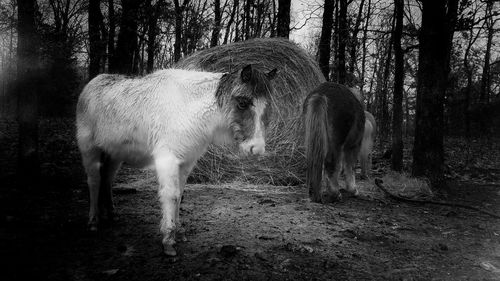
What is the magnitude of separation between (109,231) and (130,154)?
2.74 ft

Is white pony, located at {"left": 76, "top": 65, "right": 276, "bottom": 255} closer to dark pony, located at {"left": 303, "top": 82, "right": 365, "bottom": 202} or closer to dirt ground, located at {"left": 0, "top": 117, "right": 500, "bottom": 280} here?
dirt ground, located at {"left": 0, "top": 117, "right": 500, "bottom": 280}

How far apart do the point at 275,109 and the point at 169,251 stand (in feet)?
11.9

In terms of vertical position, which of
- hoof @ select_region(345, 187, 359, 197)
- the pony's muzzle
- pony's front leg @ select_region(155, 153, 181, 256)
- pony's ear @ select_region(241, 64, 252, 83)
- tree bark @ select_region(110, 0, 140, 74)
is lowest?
hoof @ select_region(345, 187, 359, 197)

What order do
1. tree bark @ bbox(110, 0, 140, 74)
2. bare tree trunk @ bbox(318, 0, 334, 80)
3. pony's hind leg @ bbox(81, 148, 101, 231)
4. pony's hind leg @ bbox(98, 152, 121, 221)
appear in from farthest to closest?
bare tree trunk @ bbox(318, 0, 334, 80) → tree bark @ bbox(110, 0, 140, 74) → pony's hind leg @ bbox(98, 152, 121, 221) → pony's hind leg @ bbox(81, 148, 101, 231)

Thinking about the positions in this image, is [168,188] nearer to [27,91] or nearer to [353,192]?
[353,192]

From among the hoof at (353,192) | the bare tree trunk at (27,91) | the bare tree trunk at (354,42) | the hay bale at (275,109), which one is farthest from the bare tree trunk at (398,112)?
the bare tree trunk at (27,91)

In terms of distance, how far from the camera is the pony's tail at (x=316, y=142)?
416cm

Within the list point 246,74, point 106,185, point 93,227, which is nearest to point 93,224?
point 93,227

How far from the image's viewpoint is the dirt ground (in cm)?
255

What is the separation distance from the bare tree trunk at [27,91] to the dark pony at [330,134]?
14.3 ft

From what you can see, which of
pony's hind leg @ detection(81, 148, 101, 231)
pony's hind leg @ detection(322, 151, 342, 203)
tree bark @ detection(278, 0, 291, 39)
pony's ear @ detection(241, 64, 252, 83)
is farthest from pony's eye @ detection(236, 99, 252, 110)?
tree bark @ detection(278, 0, 291, 39)

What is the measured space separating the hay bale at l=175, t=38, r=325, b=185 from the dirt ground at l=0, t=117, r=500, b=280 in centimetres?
79

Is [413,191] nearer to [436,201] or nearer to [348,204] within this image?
[436,201]

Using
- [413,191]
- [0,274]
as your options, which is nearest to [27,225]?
[0,274]
